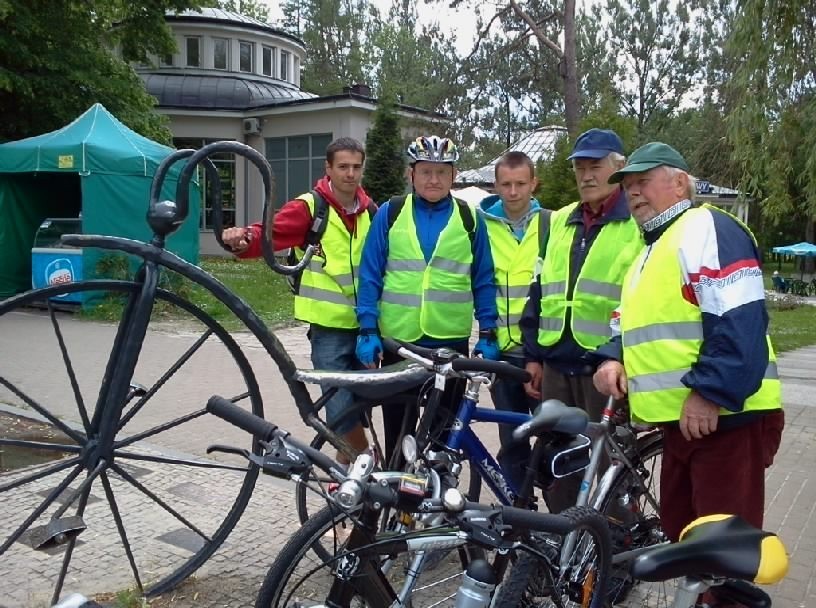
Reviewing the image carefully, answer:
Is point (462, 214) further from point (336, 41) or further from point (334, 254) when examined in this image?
point (336, 41)

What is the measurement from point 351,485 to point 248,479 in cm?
151

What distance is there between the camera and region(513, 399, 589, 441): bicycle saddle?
8.65ft

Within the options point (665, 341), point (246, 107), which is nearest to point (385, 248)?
point (665, 341)

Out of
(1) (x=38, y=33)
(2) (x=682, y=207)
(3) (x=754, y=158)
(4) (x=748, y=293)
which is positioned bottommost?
(4) (x=748, y=293)

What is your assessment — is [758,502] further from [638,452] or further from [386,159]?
[386,159]

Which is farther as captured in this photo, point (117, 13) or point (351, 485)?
point (117, 13)

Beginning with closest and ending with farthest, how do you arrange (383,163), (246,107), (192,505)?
(192,505)
(383,163)
(246,107)

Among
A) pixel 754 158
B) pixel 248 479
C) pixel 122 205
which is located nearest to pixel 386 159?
pixel 122 205

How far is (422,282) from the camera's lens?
3.75 m

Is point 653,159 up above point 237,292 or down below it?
above

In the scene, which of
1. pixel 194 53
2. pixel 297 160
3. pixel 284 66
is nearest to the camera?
pixel 297 160

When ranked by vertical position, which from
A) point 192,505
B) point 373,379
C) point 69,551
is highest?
point 373,379

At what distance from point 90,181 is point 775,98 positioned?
1003 centimetres

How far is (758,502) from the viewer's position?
2.83m
